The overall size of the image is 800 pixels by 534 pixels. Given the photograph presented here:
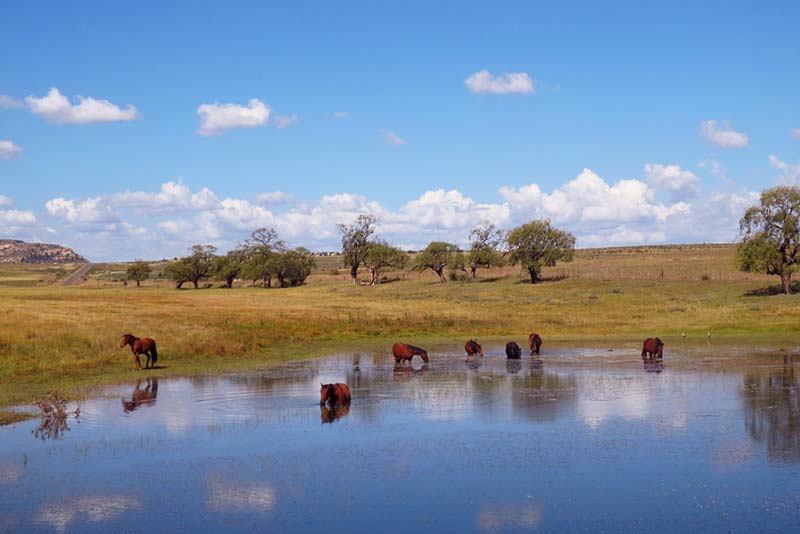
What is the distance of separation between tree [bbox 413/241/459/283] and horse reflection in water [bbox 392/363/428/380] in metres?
82.1

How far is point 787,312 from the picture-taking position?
154ft

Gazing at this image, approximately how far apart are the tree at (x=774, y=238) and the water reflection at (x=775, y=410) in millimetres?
40622

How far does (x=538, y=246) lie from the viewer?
321ft

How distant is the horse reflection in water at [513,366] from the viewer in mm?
27344

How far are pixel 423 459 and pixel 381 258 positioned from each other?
101m

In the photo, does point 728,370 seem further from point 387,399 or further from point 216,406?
point 216,406

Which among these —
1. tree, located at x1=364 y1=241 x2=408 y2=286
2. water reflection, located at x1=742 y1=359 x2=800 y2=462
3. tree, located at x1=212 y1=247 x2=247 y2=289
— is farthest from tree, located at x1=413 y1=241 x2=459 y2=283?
water reflection, located at x1=742 y1=359 x2=800 y2=462

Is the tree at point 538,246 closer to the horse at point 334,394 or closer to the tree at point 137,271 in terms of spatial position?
the tree at point 137,271

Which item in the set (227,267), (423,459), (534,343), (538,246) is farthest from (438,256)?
(423,459)

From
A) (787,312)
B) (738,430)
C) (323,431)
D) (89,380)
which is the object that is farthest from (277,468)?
(787,312)

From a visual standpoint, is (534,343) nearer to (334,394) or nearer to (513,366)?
(513,366)

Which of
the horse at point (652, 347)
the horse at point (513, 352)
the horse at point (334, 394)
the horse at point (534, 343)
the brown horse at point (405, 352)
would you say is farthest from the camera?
the horse at point (534, 343)

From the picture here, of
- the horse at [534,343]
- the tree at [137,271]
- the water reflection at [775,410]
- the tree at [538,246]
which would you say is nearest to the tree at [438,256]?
the tree at [538,246]

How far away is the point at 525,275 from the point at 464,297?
32.3m
